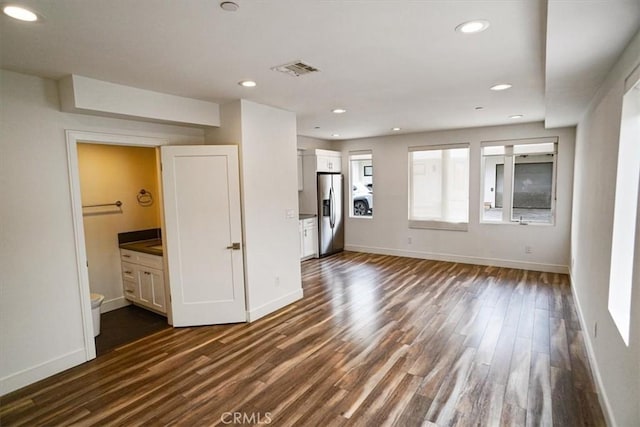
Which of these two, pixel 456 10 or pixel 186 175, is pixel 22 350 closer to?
pixel 186 175

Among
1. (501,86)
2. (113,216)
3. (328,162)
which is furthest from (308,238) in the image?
(501,86)

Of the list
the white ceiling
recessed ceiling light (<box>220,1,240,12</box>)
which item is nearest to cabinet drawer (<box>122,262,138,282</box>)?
the white ceiling

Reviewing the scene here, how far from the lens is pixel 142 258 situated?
4191 millimetres

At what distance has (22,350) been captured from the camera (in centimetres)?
271

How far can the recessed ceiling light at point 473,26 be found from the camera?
76.3 inches

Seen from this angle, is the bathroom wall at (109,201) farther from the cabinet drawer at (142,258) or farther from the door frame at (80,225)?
the door frame at (80,225)

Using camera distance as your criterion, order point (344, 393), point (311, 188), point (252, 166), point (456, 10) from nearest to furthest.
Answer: point (456, 10)
point (344, 393)
point (252, 166)
point (311, 188)

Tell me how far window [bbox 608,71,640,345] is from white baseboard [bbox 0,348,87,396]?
4116mm

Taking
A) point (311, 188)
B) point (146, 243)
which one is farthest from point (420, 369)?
point (311, 188)

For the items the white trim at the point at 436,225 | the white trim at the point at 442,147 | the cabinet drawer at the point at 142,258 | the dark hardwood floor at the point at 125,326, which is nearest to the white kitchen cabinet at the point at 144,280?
the cabinet drawer at the point at 142,258

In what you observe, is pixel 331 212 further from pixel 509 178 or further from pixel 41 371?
pixel 41 371

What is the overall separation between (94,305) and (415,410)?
3.25 meters

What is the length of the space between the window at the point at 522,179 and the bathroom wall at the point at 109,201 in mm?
5718

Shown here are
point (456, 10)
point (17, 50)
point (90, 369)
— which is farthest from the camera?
point (90, 369)
